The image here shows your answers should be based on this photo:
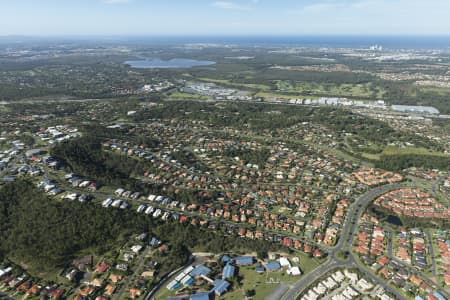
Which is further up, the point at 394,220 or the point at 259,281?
the point at 394,220

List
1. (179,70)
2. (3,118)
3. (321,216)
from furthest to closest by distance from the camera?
(179,70)
(3,118)
(321,216)

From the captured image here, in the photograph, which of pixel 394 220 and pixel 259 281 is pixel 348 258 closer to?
pixel 259 281

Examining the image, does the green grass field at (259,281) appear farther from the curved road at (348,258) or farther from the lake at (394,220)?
the lake at (394,220)

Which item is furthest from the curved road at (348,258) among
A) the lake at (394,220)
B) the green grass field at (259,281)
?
the lake at (394,220)

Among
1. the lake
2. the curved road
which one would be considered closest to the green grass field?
the curved road

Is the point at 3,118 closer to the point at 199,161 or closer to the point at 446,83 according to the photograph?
the point at 199,161

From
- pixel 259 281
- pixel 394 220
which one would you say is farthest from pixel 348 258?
pixel 394 220

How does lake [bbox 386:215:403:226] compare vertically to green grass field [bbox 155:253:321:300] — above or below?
above

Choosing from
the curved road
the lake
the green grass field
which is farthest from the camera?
the lake

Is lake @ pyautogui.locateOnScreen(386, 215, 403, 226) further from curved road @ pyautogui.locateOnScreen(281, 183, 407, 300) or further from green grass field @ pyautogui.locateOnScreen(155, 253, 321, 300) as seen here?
green grass field @ pyautogui.locateOnScreen(155, 253, 321, 300)

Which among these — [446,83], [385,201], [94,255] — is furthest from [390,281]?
[446,83]

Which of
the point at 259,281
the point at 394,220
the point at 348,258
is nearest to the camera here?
the point at 259,281
